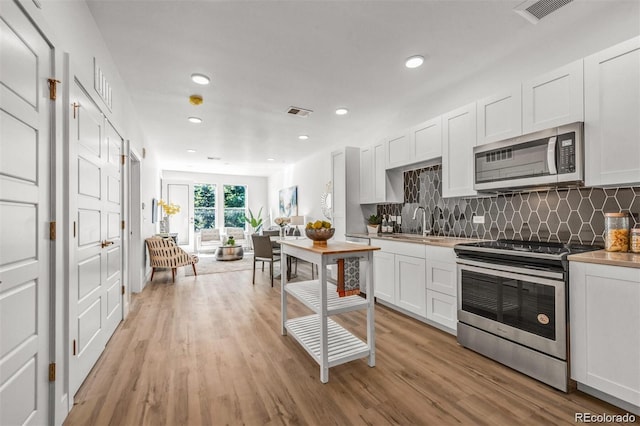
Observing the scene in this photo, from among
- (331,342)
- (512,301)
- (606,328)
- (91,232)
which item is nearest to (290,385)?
(331,342)

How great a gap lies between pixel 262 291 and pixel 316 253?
2516 mm

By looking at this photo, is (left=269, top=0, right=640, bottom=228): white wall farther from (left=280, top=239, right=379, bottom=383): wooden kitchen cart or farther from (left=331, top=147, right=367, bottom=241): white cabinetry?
(left=280, top=239, right=379, bottom=383): wooden kitchen cart

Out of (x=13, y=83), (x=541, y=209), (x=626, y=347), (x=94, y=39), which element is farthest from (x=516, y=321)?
(x=94, y=39)

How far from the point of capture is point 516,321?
6.86 feet

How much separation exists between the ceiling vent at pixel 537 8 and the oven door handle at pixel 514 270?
185 cm

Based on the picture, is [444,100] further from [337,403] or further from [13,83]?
[13,83]

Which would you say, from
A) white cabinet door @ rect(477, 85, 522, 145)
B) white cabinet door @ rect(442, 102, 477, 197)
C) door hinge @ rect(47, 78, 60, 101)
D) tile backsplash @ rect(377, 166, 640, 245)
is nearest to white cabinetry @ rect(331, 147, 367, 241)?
tile backsplash @ rect(377, 166, 640, 245)

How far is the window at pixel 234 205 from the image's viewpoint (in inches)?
388

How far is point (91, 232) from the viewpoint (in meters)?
2.13

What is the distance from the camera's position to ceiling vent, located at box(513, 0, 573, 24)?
2.02m

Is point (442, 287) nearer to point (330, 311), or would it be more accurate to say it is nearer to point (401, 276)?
point (401, 276)

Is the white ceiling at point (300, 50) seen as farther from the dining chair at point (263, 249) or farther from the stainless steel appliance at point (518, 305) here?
the dining chair at point (263, 249)

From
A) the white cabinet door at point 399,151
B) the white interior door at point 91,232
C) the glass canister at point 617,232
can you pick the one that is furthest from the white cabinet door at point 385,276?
the white interior door at point 91,232

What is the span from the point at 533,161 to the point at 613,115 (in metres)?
0.51
